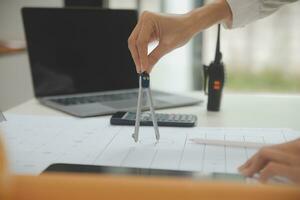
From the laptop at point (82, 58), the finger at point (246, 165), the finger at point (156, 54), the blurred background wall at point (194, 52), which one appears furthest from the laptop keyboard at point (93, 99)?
the blurred background wall at point (194, 52)

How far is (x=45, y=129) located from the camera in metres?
0.92

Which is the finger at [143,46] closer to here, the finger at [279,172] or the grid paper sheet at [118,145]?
the grid paper sheet at [118,145]

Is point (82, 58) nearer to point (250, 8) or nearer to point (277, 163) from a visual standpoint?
point (250, 8)

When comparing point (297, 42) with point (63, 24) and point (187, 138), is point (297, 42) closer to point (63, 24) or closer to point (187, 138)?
point (63, 24)

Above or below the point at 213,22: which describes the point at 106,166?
below

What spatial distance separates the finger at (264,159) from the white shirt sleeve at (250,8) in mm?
502

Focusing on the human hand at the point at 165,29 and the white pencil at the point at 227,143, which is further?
the human hand at the point at 165,29

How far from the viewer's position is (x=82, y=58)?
1.30m

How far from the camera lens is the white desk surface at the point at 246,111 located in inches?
38.5

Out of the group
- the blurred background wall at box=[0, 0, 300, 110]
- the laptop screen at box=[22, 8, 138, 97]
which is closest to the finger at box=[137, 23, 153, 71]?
the laptop screen at box=[22, 8, 138, 97]

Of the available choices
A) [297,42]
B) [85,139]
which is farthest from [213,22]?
[297,42]

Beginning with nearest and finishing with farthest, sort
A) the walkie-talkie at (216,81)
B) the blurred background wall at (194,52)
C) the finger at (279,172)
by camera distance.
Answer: the finger at (279,172), the walkie-talkie at (216,81), the blurred background wall at (194,52)

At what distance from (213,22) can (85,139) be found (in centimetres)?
43

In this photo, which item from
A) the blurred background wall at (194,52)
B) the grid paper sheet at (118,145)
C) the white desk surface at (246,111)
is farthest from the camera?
the blurred background wall at (194,52)
